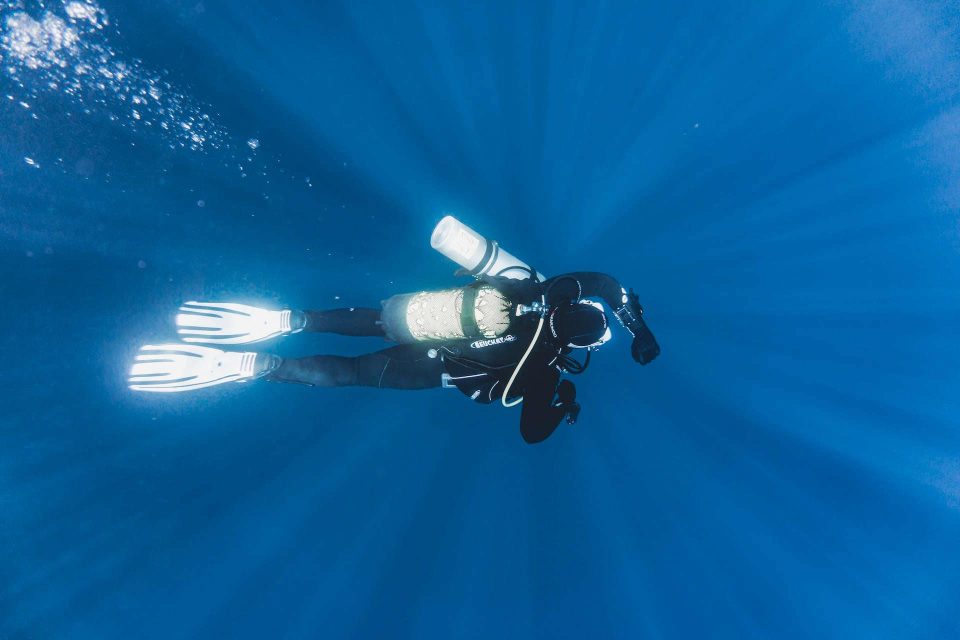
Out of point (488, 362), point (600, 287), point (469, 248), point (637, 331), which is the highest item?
point (469, 248)

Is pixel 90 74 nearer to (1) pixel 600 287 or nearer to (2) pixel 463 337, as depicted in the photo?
(2) pixel 463 337

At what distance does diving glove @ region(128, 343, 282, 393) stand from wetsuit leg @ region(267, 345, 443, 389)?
164 millimetres

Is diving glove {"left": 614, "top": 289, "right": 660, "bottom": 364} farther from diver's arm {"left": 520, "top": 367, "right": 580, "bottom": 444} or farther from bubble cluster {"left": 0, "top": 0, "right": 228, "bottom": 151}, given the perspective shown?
bubble cluster {"left": 0, "top": 0, "right": 228, "bottom": 151}

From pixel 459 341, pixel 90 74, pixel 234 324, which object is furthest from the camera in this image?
pixel 90 74

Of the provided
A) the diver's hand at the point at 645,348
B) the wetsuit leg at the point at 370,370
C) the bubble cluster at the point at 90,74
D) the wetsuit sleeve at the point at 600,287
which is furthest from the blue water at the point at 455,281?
the diver's hand at the point at 645,348

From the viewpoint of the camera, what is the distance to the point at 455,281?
5.83m

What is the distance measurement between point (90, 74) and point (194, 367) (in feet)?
11.4

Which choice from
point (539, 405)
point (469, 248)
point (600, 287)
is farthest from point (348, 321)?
point (600, 287)

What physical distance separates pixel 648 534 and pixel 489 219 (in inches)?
206

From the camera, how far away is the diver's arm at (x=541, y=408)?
285 centimetres

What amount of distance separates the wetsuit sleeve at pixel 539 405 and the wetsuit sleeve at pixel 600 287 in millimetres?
754

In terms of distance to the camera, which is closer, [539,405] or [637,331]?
[539,405]

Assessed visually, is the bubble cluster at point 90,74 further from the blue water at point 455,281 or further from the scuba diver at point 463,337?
the scuba diver at point 463,337

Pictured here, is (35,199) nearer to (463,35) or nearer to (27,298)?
(27,298)
